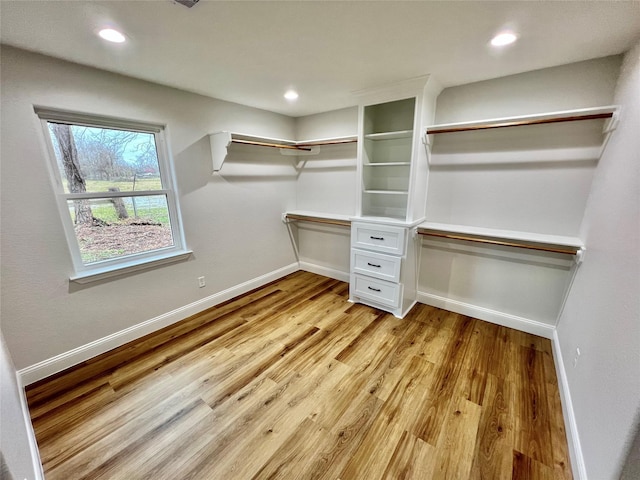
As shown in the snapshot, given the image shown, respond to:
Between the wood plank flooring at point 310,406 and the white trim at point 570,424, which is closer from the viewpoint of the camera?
the white trim at point 570,424

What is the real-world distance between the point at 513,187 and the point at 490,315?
1287 millimetres

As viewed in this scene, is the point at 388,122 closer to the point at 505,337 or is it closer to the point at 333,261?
the point at 333,261

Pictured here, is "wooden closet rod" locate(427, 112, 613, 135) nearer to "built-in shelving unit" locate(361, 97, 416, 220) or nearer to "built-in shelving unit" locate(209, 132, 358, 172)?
"built-in shelving unit" locate(361, 97, 416, 220)

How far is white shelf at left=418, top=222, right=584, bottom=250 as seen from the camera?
2.07 metres

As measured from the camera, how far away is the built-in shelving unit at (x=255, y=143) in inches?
105

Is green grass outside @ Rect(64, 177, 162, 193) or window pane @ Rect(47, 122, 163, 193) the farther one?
green grass outside @ Rect(64, 177, 162, 193)

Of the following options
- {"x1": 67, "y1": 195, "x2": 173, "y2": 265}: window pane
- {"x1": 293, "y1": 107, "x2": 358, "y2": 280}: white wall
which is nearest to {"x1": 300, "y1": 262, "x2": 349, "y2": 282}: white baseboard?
{"x1": 293, "y1": 107, "x2": 358, "y2": 280}: white wall

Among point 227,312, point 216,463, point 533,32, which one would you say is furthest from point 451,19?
point 227,312

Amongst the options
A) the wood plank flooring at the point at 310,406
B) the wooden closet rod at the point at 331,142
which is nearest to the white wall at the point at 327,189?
→ the wooden closet rod at the point at 331,142

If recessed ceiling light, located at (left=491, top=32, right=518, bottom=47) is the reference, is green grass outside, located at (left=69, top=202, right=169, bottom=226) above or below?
below

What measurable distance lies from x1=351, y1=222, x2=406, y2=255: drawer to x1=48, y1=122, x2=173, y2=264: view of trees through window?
2005 millimetres

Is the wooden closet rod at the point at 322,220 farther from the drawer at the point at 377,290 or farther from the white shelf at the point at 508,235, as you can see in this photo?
the white shelf at the point at 508,235

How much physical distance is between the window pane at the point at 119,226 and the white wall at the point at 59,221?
17 centimetres

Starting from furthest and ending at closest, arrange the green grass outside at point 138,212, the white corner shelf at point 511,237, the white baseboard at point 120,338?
the green grass outside at point 138,212 < the white corner shelf at point 511,237 < the white baseboard at point 120,338
